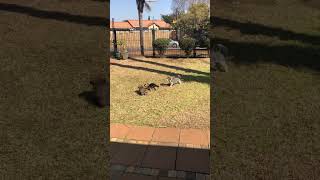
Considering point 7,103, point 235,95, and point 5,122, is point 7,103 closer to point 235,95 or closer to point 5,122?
point 5,122

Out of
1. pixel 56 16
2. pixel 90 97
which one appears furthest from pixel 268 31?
pixel 56 16

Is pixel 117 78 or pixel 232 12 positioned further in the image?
pixel 117 78

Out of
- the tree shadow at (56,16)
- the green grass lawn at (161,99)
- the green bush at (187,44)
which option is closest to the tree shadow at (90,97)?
the tree shadow at (56,16)

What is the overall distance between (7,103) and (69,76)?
0.80 meters

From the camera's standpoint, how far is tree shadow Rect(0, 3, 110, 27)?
→ 2664 mm

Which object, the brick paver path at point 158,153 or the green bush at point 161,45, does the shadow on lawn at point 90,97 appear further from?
the green bush at point 161,45

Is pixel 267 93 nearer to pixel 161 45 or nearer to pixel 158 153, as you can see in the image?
pixel 158 153

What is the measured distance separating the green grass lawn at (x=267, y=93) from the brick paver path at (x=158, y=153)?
1434 mm

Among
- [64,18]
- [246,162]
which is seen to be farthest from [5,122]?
[246,162]

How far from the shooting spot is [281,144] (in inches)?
103

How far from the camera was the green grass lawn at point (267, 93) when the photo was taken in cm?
231

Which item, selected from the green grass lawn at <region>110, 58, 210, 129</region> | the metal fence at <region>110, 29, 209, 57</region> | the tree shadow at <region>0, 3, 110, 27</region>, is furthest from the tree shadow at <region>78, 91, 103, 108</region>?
the metal fence at <region>110, 29, 209, 57</region>

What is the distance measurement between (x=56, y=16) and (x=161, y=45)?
15.5 m

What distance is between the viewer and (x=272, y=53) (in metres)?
2.34
